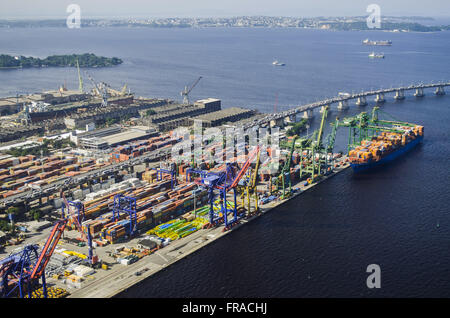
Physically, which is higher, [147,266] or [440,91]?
[440,91]

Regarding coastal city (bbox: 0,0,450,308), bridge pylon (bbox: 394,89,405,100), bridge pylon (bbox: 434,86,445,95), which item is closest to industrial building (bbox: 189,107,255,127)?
coastal city (bbox: 0,0,450,308)

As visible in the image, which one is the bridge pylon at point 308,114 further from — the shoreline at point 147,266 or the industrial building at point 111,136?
the shoreline at point 147,266

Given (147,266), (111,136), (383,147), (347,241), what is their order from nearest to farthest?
1. (147,266)
2. (347,241)
3. (383,147)
4. (111,136)

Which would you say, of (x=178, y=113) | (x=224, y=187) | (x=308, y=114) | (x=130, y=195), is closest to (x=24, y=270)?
(x=130, y=195)

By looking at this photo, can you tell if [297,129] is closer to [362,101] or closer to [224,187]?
[362,101]

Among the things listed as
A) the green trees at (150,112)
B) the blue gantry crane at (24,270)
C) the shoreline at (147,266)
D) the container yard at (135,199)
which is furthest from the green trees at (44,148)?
the blue gantry crane at (24,270)

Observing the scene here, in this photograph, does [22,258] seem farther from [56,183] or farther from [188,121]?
[188,121]
